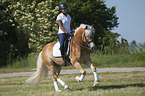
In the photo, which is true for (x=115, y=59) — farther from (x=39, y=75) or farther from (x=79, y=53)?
(x=79, y=53)

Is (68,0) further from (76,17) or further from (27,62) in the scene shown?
(27,62)

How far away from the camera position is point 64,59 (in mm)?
8438

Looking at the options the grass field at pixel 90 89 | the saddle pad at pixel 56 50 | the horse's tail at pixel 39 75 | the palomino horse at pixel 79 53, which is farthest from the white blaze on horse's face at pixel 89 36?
the horse's tail at pixel 39 75

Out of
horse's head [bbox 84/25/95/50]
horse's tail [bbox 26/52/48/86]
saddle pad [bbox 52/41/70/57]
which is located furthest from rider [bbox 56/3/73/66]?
horse's tail [bbox 26/52/48/86]

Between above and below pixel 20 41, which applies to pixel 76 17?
above

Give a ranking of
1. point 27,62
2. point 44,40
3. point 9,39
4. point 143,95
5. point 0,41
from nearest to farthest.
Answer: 1. point 143,95
2. point 27,62
3. point 44,40
4. point 0,41
5. point 9,39

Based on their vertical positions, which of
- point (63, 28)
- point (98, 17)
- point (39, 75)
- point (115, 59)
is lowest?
point (115, 59)

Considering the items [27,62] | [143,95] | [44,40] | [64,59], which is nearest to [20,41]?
[44,40]

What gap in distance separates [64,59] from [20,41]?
2006cm

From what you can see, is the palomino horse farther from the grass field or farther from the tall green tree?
the tall green tree

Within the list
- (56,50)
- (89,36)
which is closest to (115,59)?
(56,50)

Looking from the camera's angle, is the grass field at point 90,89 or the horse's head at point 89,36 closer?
the grass field at point 90,89

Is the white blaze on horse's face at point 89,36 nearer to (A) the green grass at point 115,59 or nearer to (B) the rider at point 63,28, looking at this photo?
(B) the rider at point 63,28

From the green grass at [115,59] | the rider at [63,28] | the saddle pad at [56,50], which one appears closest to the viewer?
the rider at [63,28]
